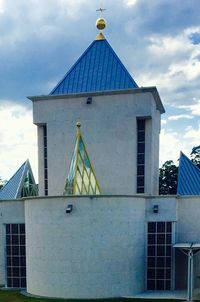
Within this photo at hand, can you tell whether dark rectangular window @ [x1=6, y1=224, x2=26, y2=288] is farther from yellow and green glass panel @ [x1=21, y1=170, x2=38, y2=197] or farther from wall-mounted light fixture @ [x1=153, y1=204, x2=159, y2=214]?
wall-mounted light fixture @ [x1=153, y1=204, x2=159, y2=214]

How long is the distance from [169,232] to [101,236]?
457 centimetres

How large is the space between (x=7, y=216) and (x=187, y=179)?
12.8 meters

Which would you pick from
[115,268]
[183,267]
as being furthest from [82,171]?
[183,267]

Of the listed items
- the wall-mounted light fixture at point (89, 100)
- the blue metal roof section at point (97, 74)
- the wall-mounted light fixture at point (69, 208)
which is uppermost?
the blue metal roof section at point (97, 74)

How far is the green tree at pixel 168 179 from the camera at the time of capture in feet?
174

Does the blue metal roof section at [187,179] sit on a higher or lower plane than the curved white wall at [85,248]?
higher

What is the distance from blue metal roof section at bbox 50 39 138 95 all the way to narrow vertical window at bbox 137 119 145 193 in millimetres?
3021

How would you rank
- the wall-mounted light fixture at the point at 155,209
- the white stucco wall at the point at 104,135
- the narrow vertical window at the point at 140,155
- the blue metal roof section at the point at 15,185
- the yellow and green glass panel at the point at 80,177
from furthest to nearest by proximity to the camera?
the blue metal roof section at the point at 15,185, the narrow vertical window at the point at 140,155, the white stucco wall at the point at 104,135, the yellow and green glass panel at the point at 80,177, the wall-mounted light fixture at the point at 155,209

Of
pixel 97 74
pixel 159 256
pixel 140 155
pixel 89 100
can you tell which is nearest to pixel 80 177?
pixel 140 155

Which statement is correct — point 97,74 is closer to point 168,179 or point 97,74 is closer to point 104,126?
point 104,126

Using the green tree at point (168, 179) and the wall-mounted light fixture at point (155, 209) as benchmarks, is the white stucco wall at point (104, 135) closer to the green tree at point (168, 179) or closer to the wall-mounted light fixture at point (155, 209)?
the wall-mounted light fixture at point (155, 209)

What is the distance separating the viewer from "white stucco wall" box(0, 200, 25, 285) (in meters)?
21.9

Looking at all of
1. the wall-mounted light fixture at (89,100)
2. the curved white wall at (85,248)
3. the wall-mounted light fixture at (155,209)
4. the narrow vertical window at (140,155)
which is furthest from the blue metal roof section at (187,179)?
the wall-mounted light fixture at (89,100)

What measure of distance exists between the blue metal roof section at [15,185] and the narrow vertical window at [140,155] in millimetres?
9535
